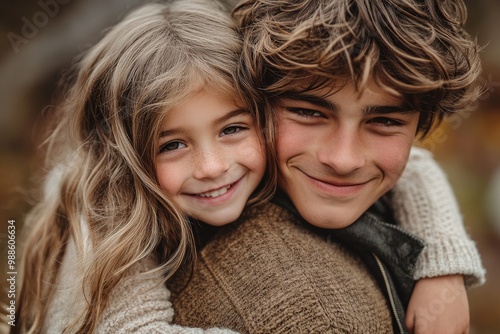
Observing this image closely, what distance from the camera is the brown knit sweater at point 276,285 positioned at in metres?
1.50

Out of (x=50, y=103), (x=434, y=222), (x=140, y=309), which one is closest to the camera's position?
(x=140, y=309)

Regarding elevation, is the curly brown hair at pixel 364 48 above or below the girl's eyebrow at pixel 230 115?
above

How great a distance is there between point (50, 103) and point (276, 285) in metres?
3.17

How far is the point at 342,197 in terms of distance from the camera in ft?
5.92

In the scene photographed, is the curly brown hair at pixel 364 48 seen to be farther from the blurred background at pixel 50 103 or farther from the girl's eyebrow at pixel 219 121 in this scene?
the blurred background at pixel 50 103

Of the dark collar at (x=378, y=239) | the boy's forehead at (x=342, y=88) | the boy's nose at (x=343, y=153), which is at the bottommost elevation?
the dark collar at (x=378, y=239)

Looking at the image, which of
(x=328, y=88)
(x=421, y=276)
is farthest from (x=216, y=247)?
(x=421, y=276)

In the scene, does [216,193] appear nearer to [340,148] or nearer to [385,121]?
[340,148]

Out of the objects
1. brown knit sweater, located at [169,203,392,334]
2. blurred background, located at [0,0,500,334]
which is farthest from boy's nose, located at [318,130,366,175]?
blurred background, located at [0,0,500,334]

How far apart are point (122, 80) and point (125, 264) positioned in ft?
1.95

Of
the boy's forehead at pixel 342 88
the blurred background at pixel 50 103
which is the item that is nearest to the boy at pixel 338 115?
the boy's forehead at pixel 342 88
